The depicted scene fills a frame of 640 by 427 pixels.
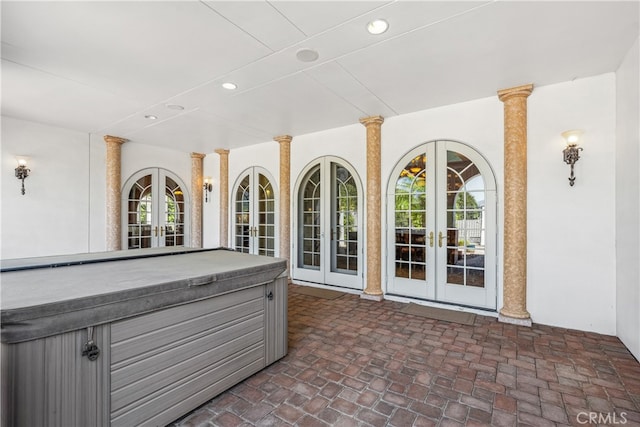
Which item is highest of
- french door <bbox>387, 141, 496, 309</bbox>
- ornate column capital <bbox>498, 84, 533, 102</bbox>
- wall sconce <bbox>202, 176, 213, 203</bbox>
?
ornate column capital <bbox>498, 84, 533, 102</bbox>

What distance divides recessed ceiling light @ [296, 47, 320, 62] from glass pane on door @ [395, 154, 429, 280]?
229 centimetres

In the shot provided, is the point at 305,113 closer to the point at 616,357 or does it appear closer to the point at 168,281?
the point at 168,281

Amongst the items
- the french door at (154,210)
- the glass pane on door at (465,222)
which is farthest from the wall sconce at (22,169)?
the glass pane on door at (465,222)

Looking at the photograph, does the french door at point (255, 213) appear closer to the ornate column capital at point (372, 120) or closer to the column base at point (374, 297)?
the column base at point (374, 297)

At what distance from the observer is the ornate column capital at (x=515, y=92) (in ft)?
11.5

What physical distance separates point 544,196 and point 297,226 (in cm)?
402

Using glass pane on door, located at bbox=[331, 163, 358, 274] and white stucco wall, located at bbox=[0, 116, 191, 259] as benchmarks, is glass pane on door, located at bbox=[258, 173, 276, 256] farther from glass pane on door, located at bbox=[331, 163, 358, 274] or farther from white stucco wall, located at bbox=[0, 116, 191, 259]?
white stucco wall, located at bbox=[0, 116, 191, 259]

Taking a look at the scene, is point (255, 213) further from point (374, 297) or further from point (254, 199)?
point (374, 297)

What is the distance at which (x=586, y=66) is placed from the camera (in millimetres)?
3109

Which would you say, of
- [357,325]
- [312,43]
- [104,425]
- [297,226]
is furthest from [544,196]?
[104,425]

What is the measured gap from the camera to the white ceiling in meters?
2.31

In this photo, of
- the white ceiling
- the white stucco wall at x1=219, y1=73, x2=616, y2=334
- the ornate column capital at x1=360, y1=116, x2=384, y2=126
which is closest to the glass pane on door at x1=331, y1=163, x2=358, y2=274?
the ornate column capital at x1=360, y1=116, x2=384, y2=126

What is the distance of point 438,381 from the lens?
2.42 m

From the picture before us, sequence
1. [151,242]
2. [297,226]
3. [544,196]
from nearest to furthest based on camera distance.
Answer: [544,196] < [297,226] < [151,242]
